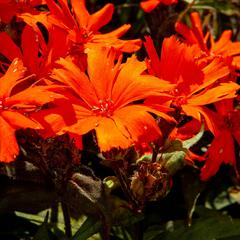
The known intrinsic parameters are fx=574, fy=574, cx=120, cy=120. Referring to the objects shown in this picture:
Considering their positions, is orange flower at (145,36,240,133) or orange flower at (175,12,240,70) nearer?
orange flower at (145,36,240,133)

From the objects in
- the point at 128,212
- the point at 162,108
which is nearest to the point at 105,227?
the point at 128,212

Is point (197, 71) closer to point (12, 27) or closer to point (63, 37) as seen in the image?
point (63, 37)

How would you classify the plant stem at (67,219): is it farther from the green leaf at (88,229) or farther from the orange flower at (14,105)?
the orange flower at (14,105)

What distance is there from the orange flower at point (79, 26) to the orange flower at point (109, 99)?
3.2 inches

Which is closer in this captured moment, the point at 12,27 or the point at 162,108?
the point at 162,108

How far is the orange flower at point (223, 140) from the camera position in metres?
1.14

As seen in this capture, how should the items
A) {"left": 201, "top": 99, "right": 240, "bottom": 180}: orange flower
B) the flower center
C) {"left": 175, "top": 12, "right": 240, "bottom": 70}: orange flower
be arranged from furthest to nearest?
{"left": 175, "top": 12, "right": 240, "bottom": 70}: orange flower, {"left": 201, "top": 99, "right": 240, "bottom": 180}: orange flower, the flower center

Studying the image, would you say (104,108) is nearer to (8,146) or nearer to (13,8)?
(8,146)

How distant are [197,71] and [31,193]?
14.4 inches

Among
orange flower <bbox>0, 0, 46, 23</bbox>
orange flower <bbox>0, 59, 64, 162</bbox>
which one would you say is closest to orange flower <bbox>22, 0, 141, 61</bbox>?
orange flower <bbox>0, 0, 46, 23</bbox>

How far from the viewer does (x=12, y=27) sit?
118 cm

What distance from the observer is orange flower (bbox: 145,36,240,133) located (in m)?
0.97

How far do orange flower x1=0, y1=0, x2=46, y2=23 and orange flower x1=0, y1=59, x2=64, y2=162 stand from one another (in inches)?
6.1

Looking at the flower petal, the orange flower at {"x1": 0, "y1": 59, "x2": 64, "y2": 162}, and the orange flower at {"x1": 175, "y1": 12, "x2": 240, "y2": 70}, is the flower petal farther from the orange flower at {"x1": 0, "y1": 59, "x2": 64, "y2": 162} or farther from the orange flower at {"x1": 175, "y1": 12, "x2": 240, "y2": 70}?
the orange flower at {"x1": 175, "y1": 12, "x2": 240, "y2": 70}
